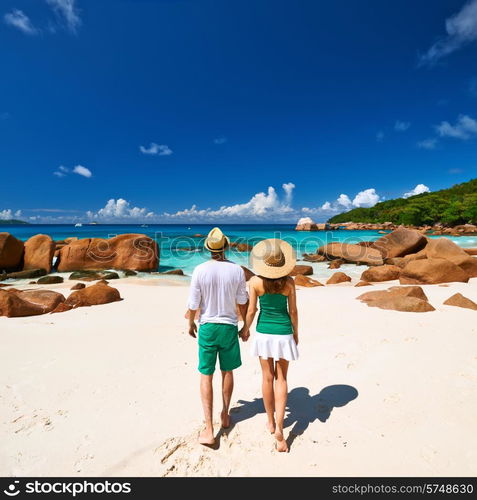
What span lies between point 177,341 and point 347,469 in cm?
333

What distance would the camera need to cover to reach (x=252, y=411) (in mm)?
2881

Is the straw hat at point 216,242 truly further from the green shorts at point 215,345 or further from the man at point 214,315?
the green shorts at point 215,345

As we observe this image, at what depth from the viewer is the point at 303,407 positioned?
292cm

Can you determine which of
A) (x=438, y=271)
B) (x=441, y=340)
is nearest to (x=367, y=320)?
(x=441, y=340)

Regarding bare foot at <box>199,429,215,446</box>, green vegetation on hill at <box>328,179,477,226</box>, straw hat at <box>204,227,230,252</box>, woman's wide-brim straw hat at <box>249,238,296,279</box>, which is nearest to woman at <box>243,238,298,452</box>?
woman's wide-brim straw hat at <box>249,238,296,279</box>

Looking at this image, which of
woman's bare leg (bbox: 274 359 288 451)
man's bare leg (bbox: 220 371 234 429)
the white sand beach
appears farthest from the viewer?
man's bare leg (bbox: 220 371 234 429)

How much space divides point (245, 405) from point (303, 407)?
62cm

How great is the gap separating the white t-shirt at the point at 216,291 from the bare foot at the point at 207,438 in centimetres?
94

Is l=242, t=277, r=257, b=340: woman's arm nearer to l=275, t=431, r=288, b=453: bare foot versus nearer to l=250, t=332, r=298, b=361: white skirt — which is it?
l=250, t=332, r=298, b=361: white skirt

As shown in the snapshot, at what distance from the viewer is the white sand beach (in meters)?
2.20

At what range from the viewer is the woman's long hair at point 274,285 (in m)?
2.40

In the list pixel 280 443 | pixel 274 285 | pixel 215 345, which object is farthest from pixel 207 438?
pixel 274 285

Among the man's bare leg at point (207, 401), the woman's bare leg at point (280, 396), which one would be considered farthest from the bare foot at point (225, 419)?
the woman's bare leg at point (280, 396)
